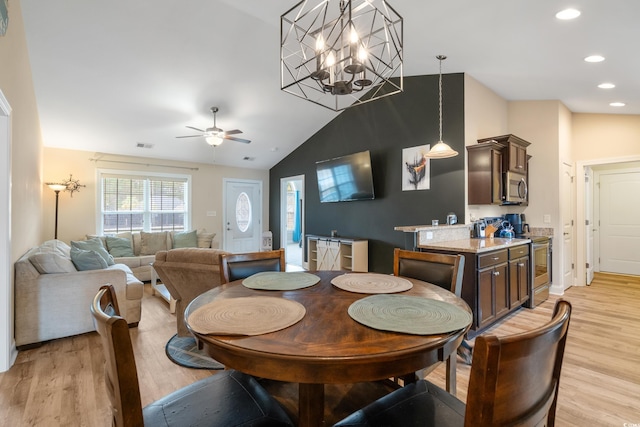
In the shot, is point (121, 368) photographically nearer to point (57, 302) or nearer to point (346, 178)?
point (57, 302)

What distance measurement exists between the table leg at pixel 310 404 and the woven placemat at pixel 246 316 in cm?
24

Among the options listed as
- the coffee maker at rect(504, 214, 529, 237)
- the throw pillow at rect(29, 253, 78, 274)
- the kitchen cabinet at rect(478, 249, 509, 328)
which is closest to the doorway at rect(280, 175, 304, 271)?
the throw pillow at rect(29, 253, 78, 274)

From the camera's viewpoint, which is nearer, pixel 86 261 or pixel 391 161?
pixel 86 261

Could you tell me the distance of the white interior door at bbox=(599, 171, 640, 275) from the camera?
5.76 meters

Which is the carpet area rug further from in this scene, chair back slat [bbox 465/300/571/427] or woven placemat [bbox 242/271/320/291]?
chair back slat [bbox 465/300/571/427]

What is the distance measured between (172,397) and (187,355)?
159 cm

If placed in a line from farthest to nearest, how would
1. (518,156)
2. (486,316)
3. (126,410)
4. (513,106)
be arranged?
1. (513,106)
2. (518,156)
3. (486,316)
4. (126,410)

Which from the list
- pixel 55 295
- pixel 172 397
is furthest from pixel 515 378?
pixel 55 295

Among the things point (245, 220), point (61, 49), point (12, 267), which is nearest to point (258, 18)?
point (61, 49)

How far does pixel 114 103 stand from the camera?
4.47 m

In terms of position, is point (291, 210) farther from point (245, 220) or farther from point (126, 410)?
point (126, 410)

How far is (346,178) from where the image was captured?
5438 mm

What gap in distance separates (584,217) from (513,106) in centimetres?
220

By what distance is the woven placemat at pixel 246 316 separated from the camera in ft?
3.62
